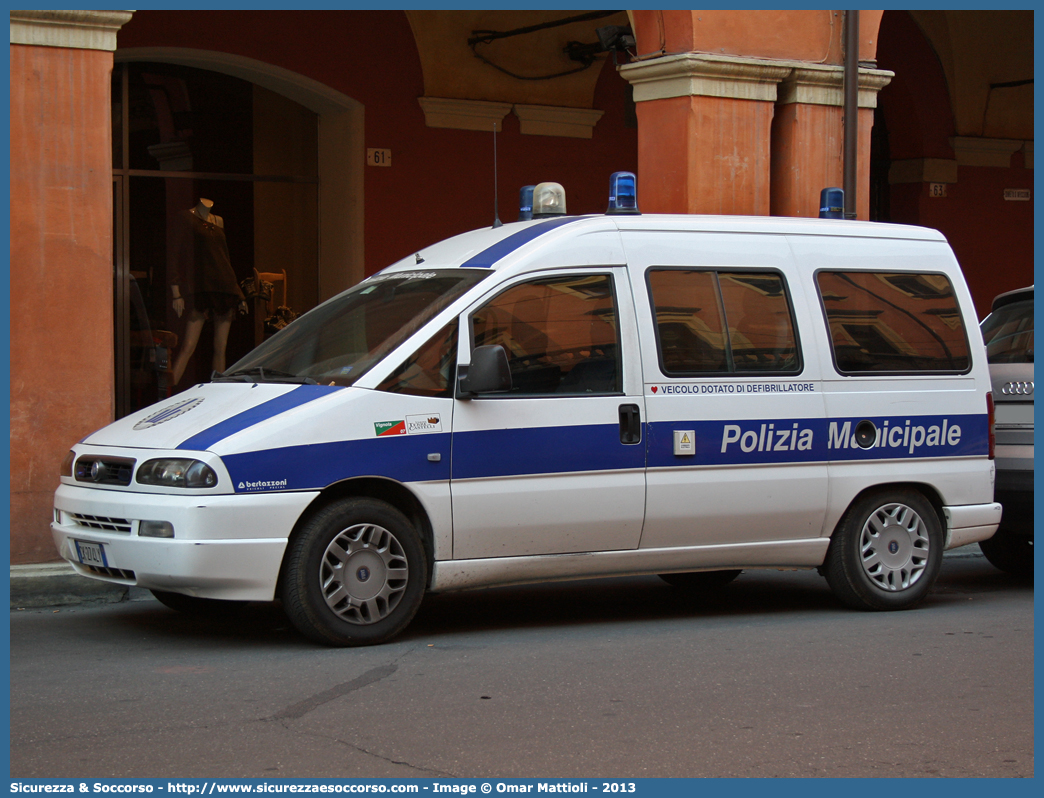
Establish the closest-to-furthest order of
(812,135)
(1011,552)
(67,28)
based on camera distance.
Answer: (67,28), (1011,552), (812,135)

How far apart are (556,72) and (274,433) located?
33.2 feet

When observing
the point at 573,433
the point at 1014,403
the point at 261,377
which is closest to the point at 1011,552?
the point at 1014,403

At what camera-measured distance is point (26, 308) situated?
887 cm

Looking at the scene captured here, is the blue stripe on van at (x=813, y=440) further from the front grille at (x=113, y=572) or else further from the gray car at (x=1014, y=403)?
the front grille at (x=113, y=572)

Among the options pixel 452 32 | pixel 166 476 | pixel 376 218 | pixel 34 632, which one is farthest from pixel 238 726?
pixel 452 32

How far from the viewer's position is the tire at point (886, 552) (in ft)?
25.8

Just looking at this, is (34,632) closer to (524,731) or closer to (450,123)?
(524,731)

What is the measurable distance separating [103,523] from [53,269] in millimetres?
2798

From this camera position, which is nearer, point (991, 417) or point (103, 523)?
point (103, 523)

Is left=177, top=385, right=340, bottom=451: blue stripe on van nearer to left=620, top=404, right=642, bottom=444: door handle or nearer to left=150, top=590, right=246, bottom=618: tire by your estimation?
left=150, top=590, right=246, bottom=618: tire

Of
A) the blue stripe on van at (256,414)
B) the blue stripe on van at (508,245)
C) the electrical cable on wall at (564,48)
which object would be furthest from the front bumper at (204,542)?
the electrical cable on wall at (564,48)

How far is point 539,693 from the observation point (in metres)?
5.84

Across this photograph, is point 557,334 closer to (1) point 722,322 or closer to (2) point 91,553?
(1) point 722,322

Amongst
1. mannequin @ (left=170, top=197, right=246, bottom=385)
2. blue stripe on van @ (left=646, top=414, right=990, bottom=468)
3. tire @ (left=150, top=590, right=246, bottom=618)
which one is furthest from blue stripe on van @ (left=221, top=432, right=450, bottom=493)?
mannequin @ (left=170, top=197, right=246, bottom=385)
